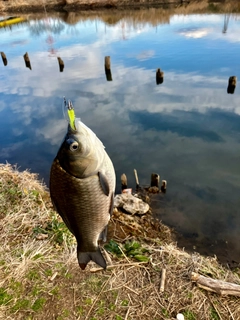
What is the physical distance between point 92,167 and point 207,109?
1135 cm

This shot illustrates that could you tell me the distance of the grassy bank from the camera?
143 inches

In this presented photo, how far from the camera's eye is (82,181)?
6.31ft

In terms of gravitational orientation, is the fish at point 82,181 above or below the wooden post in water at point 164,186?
above

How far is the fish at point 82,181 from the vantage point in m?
1.74

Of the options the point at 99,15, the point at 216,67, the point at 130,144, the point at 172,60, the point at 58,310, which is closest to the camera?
the point at 58,310

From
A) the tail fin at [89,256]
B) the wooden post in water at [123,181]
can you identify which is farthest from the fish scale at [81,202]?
the wooden post in water at [123,181]

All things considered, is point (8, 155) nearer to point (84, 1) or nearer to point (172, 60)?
point (172, 60)

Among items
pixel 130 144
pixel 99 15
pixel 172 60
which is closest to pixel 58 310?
pixel 130 144

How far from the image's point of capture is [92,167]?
6.12 feet

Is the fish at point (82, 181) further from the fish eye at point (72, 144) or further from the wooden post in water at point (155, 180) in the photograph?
the wooden post in water at point (155, 180)

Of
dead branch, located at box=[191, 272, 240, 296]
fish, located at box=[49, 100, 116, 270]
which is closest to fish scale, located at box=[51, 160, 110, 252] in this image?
fish, located at box=[49, 100, 116, 270]

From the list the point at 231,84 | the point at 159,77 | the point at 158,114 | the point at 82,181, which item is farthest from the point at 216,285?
the point at 159,77

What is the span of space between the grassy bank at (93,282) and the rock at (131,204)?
311 centimetres

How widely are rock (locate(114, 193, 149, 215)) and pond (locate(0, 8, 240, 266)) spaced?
0.52m
